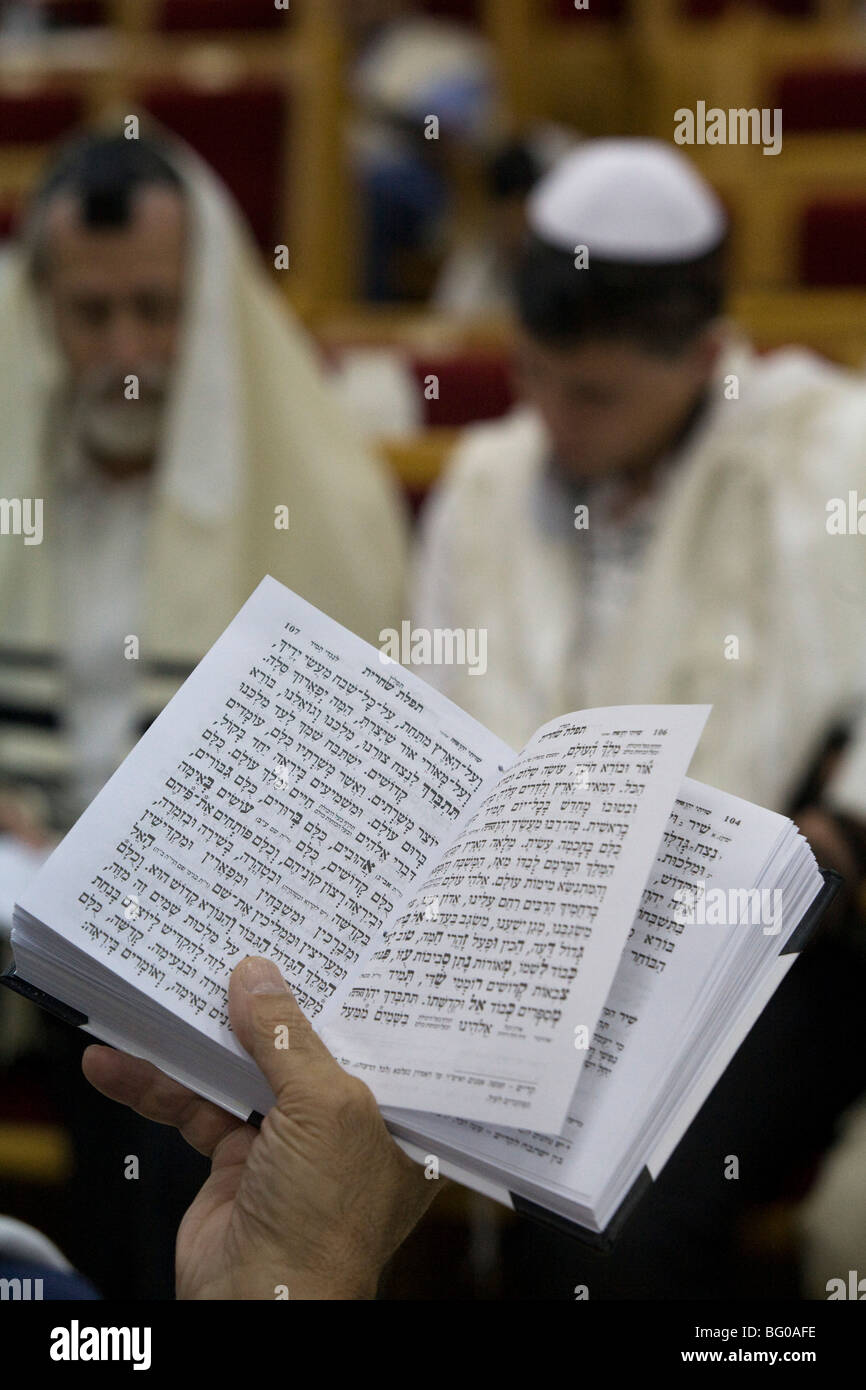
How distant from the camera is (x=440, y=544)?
5.91 feet

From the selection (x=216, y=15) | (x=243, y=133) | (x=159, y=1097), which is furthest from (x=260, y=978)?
(x=216, y=15)

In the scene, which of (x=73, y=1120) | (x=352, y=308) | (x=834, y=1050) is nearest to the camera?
(x=834, y=1050)

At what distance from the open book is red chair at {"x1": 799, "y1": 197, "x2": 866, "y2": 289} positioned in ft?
9.07

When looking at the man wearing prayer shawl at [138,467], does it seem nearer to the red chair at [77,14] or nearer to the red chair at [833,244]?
the red chair at [833,244]

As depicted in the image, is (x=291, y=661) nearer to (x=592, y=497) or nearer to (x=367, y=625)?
(x=367, y=625)

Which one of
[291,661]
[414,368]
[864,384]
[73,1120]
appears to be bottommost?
[73,1120]

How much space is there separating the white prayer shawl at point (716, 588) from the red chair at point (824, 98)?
2133 mm

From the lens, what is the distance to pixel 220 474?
1.76m

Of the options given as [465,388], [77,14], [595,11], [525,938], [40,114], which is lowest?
[525,938]

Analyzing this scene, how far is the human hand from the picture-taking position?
665 mm

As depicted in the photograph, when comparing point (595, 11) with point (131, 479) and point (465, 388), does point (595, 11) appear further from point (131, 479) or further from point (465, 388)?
point (131, 479)

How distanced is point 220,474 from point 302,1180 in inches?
47.4

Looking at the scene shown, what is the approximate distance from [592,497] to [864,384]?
394 millimetres
